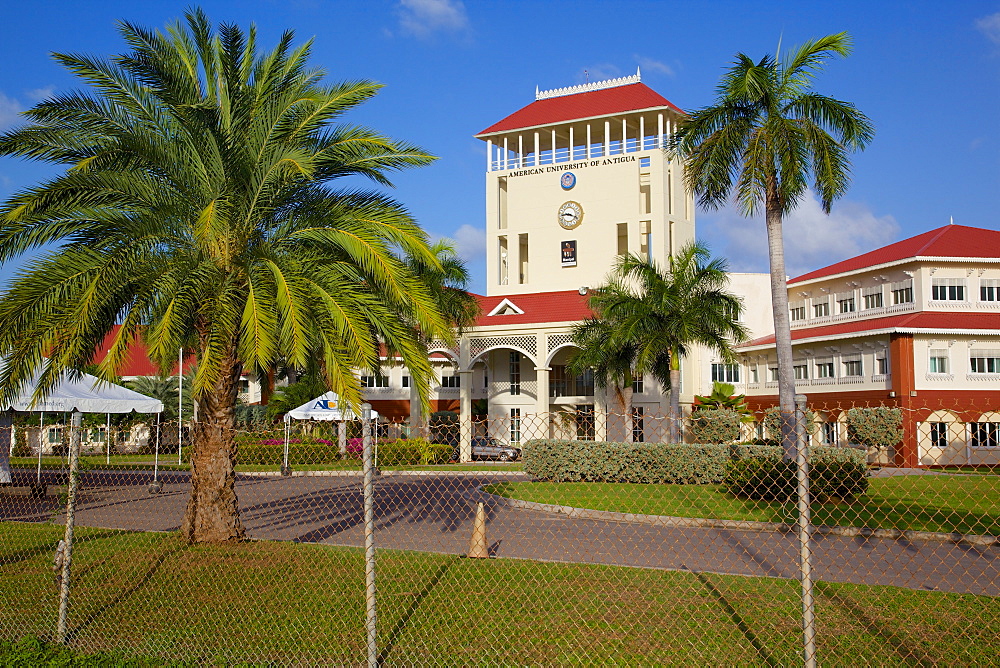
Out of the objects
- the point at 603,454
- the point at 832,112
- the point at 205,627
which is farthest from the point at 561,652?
the point at 603,454

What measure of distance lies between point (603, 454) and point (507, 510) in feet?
19.9

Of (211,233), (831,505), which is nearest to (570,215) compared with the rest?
(831,505)

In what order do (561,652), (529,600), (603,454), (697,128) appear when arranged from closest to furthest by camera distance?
(561,652) < (529,600) < (697,128) < (603,454)

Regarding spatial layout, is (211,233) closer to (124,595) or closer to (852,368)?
(124,595)

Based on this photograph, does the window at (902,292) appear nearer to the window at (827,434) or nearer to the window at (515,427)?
the window at (827,434)

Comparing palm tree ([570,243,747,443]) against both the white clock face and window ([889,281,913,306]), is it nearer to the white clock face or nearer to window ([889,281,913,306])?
window ([889,281,913,306])

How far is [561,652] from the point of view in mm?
6828

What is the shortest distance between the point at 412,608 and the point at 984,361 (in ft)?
122

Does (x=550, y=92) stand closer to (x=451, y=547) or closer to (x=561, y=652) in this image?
(x=451, y=547)

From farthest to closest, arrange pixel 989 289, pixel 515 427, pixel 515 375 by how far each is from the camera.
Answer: pixel 515 375 → pixel 515 427 → pixel 989 289

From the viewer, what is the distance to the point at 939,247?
39500 mm

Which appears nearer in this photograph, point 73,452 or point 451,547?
point 73,452

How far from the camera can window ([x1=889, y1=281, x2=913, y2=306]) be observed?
39.9 meters

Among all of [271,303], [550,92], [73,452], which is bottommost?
[73,452]
